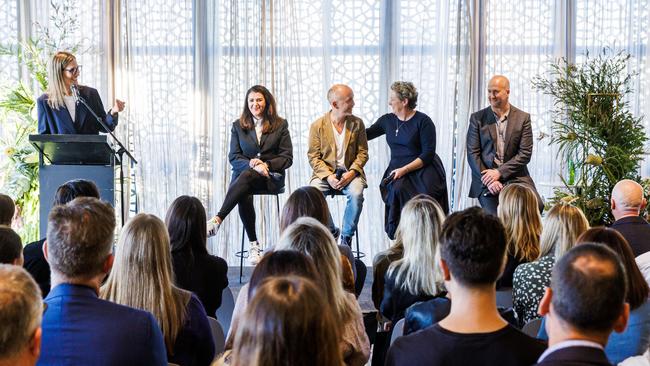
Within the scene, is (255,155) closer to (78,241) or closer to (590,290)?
(78,241)

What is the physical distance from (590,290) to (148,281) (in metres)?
1.41

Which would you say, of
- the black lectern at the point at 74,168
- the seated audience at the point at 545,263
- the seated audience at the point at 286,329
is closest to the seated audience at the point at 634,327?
the seated audience at the point at 545,263

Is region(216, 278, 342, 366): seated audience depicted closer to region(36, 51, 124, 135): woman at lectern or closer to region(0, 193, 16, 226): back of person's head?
region(0, 193, 16, 226): back of person's head

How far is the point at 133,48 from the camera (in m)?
7.16

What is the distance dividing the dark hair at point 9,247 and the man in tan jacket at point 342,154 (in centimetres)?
336

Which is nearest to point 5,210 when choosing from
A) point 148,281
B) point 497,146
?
point 148,281

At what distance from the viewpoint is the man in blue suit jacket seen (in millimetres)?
1950

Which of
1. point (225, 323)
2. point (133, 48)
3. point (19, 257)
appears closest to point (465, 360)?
point (19, 257)

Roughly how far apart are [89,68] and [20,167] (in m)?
1.19

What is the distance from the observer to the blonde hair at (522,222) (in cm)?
372

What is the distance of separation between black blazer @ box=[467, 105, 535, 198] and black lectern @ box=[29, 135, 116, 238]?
265cm

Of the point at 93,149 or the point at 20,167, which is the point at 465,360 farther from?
the point at 20,167

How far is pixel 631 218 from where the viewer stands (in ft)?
12.7

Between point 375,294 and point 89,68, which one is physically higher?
point 89,68
